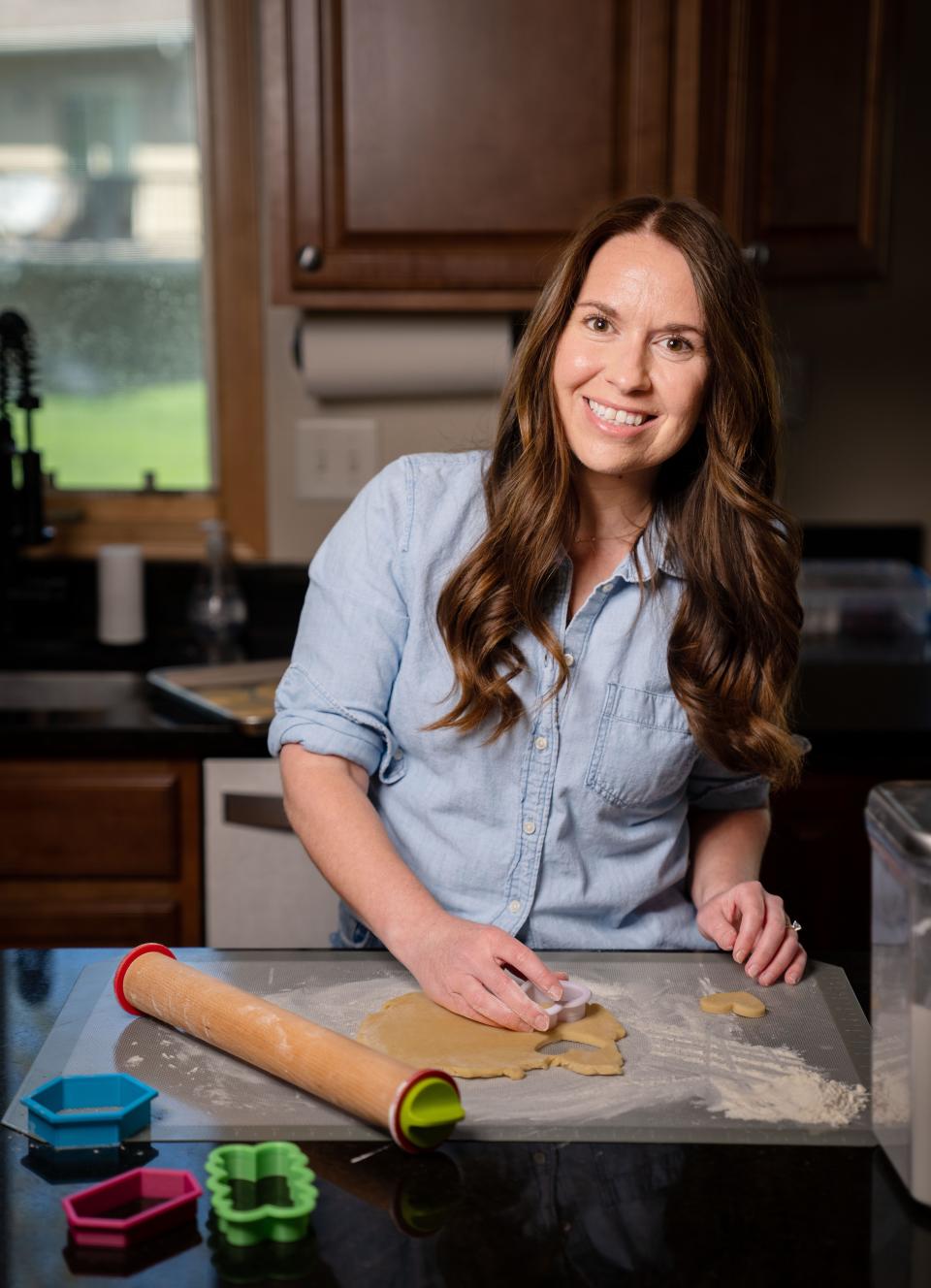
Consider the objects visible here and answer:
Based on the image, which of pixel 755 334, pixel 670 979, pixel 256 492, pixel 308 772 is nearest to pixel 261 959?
pixel 308 772

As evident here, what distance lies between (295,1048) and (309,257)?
1525mm

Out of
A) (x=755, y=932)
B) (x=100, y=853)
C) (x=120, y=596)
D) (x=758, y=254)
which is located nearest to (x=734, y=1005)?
(x=755, y=932)

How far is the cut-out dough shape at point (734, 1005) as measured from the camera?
1.13m

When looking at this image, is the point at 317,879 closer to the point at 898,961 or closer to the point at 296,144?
the point at 296,144

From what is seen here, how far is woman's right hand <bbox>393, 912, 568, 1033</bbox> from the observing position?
1096mm

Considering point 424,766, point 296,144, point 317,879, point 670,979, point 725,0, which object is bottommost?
point 317,879

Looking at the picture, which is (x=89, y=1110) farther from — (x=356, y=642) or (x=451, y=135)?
(x=451, y=135)

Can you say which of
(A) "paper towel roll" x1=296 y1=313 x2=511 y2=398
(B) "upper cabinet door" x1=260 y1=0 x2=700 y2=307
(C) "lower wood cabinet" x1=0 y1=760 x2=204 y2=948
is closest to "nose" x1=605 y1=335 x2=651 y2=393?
(B) "upper cabinet door" x1=260 y1=0 x2=700 y2=307

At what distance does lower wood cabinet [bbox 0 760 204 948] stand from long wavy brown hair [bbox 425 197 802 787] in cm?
84

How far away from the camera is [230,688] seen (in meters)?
2.26

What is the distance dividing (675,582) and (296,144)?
3.69ft

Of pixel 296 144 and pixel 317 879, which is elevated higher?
pixel 296 144

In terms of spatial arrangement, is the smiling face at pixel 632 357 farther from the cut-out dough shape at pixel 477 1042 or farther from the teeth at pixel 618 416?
the cut-out dough shape at pixel 477 1042

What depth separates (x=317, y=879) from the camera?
209 cm
